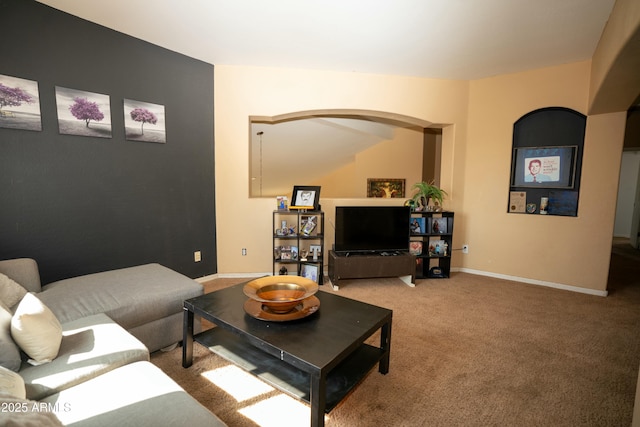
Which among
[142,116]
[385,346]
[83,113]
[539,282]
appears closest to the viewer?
[385,346]

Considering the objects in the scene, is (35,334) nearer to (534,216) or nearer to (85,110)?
(85,110)

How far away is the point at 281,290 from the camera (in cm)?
220

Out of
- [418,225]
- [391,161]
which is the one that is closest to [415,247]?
[418,225]

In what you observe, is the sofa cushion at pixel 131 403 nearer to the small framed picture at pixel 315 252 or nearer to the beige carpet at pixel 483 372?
the beige carpet at pixel 483 372

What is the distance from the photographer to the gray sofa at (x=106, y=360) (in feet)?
3.84

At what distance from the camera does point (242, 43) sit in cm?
334

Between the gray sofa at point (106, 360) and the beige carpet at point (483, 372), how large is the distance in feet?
1.43

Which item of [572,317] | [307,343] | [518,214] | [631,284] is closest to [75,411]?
[307,343]

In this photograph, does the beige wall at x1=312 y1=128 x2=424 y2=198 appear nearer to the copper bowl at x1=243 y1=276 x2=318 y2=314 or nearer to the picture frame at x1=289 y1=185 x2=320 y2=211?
the picture frame at x1=289 y1=185 x2=320 y2=211

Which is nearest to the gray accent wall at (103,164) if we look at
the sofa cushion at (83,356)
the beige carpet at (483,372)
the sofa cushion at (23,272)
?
the sofa cushion at (23,272)

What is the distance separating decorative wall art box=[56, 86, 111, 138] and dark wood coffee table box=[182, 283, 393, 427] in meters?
2.08

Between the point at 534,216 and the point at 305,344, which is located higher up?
the point at 534,216

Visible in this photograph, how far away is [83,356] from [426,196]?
4.03 m

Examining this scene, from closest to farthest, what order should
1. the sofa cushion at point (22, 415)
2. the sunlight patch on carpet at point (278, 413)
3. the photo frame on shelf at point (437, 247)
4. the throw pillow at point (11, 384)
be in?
the sofa cushion at point (22, 415), the throw pillow at point (11, 384), the sunlight patch on carpet at point (278, 413), the photo frame on shelf at point (437, 247)
